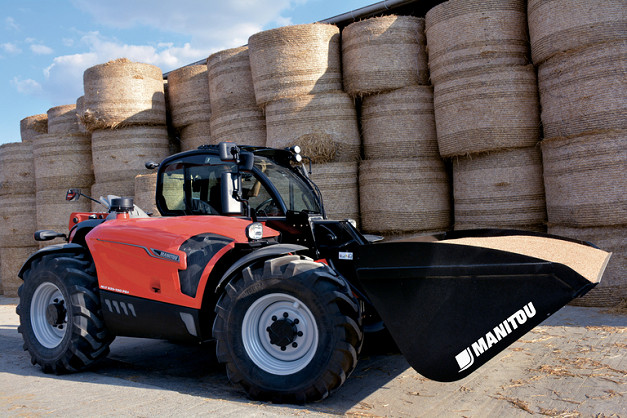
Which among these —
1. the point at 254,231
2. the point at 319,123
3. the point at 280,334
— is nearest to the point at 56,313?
the point at 254,231

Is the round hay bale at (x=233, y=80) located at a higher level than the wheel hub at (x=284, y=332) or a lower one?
higher

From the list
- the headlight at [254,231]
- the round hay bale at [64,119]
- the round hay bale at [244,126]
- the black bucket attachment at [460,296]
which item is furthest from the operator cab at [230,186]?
the round hay bale at [64,119]

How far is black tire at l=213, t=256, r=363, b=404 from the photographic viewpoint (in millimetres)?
3246

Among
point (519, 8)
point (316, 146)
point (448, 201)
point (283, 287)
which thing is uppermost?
point (519, 8)

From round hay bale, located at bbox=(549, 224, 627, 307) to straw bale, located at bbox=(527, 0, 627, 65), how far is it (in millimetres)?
1916

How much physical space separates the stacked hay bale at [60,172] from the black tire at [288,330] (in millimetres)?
6290

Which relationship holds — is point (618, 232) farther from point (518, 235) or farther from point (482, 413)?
point (482, 413)

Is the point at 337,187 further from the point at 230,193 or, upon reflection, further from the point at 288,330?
the point at 288,330

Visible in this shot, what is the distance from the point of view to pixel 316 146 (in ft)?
22.2

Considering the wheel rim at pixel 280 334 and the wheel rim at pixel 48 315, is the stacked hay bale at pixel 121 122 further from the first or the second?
the wheel rim at pixel 280 334

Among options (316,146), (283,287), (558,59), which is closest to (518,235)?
(283,287)

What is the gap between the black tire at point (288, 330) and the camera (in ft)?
10.6

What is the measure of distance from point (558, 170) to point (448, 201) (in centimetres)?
140

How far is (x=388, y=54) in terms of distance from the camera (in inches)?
265
